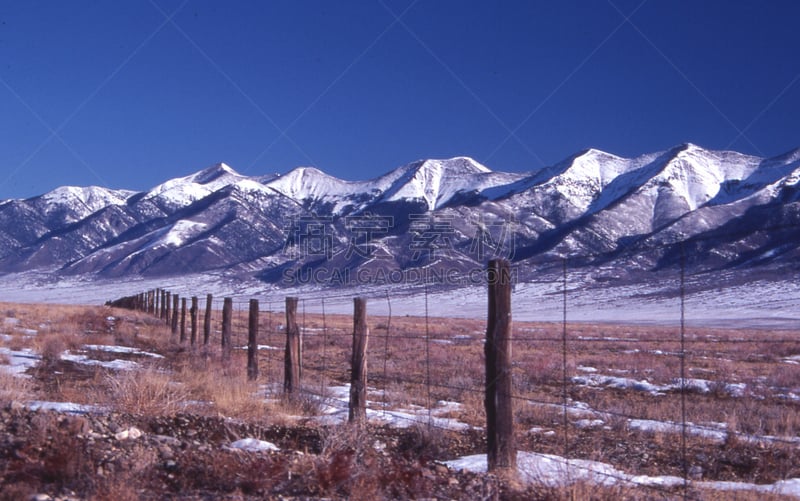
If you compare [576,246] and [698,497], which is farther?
[576,246]

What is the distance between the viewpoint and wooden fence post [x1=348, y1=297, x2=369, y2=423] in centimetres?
866

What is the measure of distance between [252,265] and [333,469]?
169m

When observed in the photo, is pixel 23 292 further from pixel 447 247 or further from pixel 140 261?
pixel 447 247

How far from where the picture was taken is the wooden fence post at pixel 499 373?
6582mm

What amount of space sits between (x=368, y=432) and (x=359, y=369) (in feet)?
3.77

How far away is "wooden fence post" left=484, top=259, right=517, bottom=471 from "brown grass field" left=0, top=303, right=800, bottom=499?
1.36ft

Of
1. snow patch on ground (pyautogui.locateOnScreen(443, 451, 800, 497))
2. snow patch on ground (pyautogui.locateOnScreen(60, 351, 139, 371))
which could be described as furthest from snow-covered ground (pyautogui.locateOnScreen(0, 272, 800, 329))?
snow patch on ground (pyautogui.locateOnScreen(443, 451, 800, 497))

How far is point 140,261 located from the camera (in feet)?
592

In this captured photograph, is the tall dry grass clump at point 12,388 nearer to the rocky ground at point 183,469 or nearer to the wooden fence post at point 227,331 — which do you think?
the rocky ground at point 183,469

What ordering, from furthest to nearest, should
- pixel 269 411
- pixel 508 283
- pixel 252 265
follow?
pixel 252 265 < pixel 269 411 < pixel 508 283

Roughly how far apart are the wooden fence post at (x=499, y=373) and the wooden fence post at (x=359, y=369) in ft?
6.53

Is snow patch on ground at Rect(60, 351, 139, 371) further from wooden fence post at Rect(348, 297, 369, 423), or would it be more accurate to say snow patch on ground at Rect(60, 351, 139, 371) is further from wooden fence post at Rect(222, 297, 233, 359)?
wooden fence post at Rect(348, 297, 369, 423)

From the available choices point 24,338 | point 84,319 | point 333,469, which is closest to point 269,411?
point 333,469

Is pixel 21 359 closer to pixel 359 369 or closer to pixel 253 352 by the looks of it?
pixel 253 352
